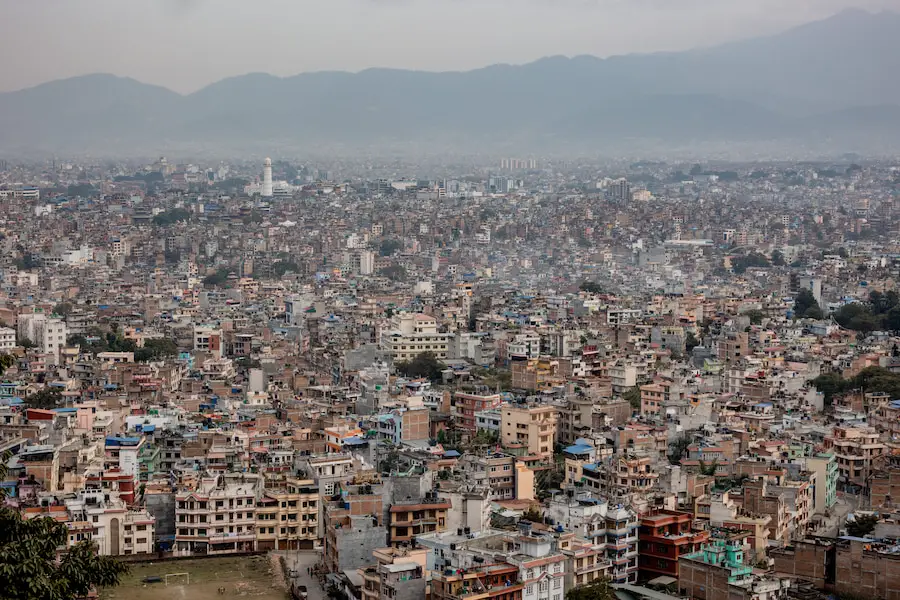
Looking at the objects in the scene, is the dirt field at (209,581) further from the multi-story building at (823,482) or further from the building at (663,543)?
the multi-story building at (823,482)

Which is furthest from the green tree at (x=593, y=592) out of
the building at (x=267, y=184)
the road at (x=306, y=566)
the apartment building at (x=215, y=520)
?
the building at (x=267, y=184)

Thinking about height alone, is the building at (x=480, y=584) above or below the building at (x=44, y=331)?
above

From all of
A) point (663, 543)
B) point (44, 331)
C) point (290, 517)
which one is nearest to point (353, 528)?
point (290, 517)

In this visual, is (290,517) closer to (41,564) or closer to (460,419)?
(460,419)

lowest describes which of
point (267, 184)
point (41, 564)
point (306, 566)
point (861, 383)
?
point (306, 566)

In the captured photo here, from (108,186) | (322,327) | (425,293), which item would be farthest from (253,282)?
(108,186)

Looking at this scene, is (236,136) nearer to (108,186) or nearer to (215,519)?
(108,186)
